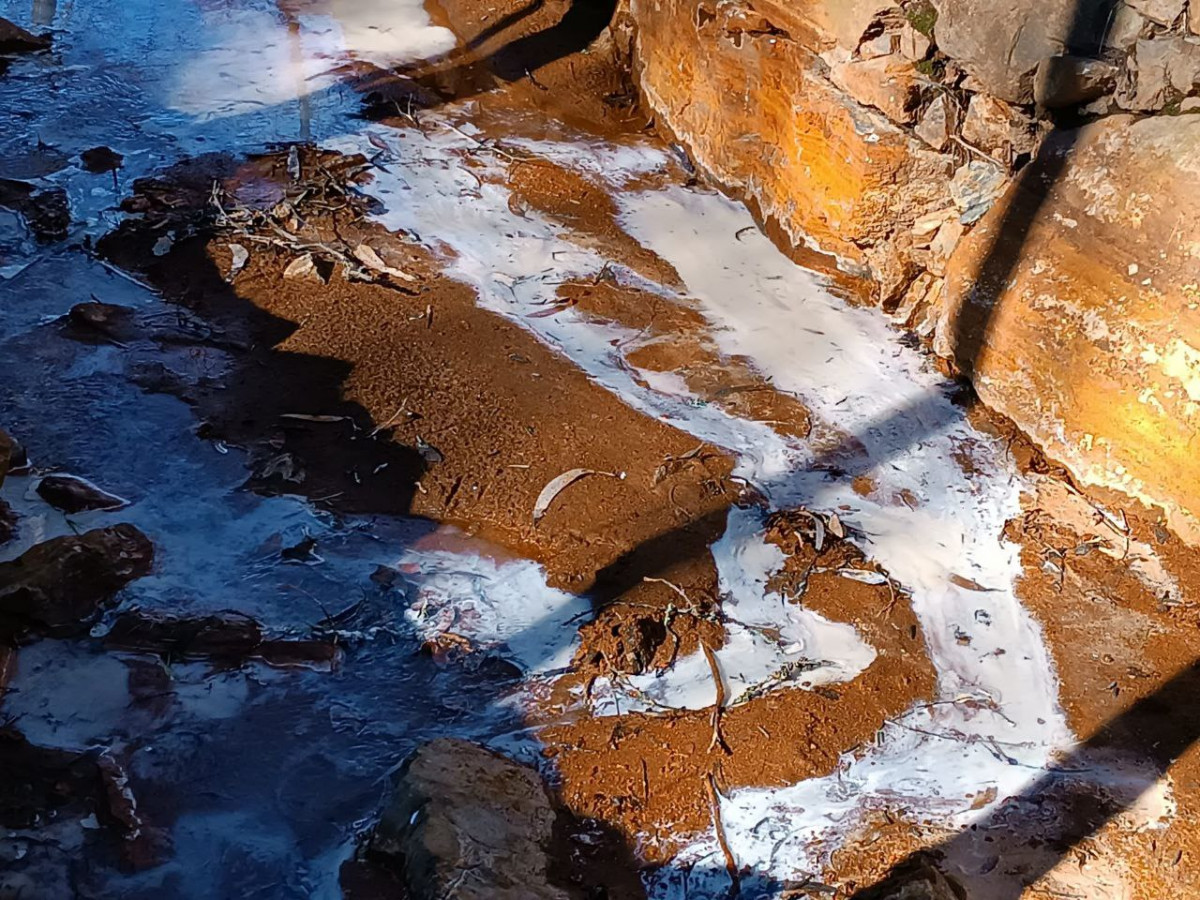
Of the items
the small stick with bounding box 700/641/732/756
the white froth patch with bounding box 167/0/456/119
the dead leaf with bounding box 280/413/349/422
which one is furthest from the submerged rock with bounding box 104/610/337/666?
the white froth patch with bounding box 167/0/456/119

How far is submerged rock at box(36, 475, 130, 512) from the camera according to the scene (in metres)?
3.78

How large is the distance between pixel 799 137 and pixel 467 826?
13.0 ft

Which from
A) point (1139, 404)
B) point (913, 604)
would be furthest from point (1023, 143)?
point (913, 604)

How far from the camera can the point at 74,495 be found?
381 centimetres

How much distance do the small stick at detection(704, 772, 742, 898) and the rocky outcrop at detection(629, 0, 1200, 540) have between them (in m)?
2.11

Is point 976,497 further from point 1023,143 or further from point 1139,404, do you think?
point 1023,143

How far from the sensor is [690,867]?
2.90 m

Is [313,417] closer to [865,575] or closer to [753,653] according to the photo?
[753,653]

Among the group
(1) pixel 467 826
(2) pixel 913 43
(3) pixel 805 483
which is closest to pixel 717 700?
(1) pixel 467 826

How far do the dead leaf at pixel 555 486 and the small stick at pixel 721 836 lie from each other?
1200 mm

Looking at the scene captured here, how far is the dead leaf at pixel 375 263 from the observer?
204 inches

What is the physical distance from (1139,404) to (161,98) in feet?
18.1

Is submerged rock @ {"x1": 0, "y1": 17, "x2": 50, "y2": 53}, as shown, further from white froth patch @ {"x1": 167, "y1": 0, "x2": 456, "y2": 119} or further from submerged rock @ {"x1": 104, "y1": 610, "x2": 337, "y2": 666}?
submerged rock @ {"x1": 104, "y1": 610, "x2": 337, "y2": 666}

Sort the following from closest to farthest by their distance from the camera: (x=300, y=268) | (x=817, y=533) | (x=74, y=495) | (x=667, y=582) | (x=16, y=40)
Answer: (x=667, y=582) < (x=74, y=495) < (x=817, y=533) < (x=300, y=268) < (x=16, y=40)
